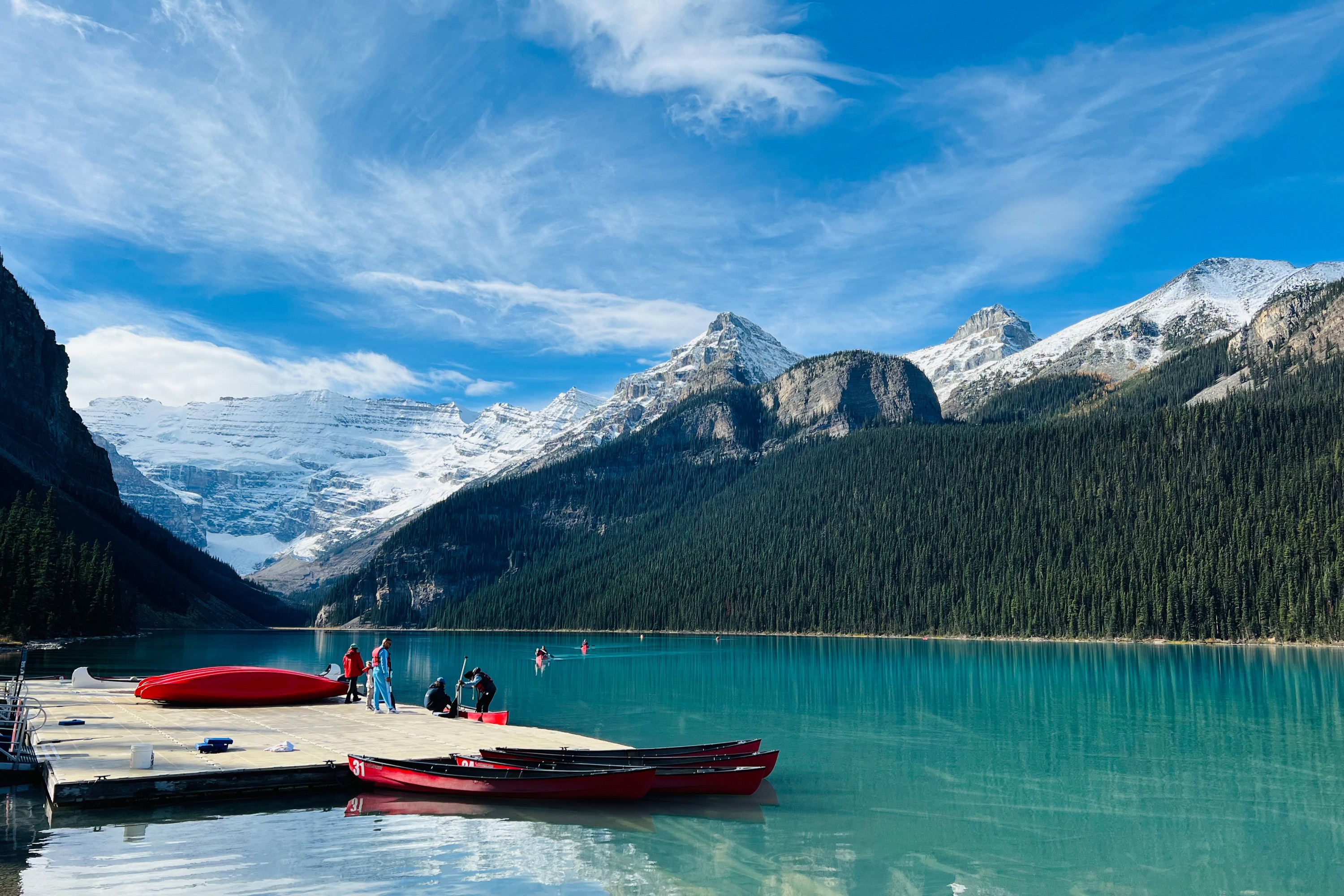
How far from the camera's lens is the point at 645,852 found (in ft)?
71.5

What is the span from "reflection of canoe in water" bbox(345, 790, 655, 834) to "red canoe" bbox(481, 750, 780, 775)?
1.72 meters

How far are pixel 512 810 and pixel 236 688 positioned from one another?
74.4 feet

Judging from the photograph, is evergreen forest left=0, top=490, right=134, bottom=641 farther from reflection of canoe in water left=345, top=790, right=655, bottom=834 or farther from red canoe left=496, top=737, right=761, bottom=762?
red canoe left=496, top=737, right=761, bottom=762

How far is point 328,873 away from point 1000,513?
18112 centimetres

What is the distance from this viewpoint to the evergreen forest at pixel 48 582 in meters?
97.2

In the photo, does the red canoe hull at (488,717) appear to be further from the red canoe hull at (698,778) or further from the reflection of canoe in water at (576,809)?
the reflection of canoe in water at (576,809)

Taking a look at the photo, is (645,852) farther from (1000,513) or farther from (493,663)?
(1000,513)

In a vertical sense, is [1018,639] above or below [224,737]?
below

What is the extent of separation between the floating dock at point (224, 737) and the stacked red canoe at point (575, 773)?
184 centimetres

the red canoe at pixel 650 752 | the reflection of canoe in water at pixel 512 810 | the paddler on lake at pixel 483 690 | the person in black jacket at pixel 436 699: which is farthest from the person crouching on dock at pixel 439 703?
the reflection of canoe in water at pixel 512 810

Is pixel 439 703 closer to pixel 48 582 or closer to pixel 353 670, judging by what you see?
pixel 353 670

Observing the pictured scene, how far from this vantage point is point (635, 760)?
28609 millimetres

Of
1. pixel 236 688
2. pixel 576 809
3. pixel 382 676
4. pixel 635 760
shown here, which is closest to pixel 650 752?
pixel 635 760

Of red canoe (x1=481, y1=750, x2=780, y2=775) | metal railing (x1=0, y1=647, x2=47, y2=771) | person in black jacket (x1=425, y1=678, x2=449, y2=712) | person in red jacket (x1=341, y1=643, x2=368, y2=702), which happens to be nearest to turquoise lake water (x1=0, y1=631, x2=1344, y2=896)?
red canoe (x1=481, y1=750, x2=780, y2=775)
